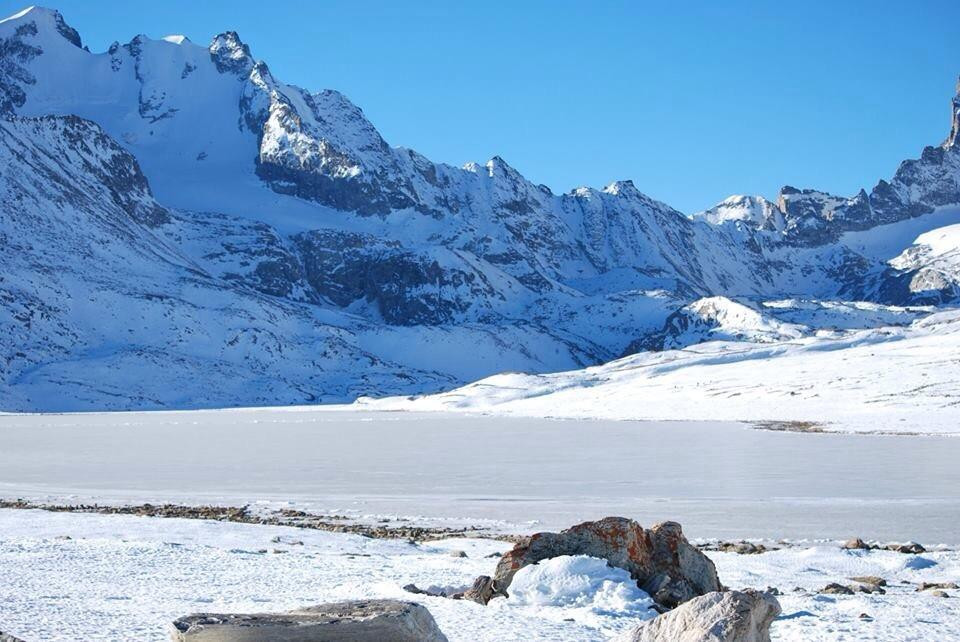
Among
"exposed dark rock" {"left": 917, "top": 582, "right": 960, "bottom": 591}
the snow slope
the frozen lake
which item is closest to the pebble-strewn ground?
"exposed dark rock" {"left": 917, "top": 582, "right": 960, "bottom": 591}

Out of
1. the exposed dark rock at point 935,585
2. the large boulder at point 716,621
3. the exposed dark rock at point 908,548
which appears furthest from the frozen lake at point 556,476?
the large boulder at point 716,621

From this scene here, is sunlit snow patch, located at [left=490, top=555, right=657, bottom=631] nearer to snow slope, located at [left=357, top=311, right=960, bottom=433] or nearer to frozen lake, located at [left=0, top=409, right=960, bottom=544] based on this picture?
frozen lake, located at [left=0, top=409, right=960, bottom=544]

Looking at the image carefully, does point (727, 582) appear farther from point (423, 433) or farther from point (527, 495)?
point (423, 433)

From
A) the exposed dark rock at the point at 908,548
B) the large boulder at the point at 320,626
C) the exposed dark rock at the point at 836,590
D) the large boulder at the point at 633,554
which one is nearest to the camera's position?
the large boulder at the point at 320,626

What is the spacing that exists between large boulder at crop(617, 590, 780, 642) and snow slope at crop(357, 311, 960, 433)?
6113 cm

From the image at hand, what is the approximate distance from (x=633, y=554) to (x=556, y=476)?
76.4 feet

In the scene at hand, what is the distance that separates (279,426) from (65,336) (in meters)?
97.2

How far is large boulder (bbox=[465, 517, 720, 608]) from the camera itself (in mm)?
13680

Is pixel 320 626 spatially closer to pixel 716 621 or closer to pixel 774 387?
pixel 716 621

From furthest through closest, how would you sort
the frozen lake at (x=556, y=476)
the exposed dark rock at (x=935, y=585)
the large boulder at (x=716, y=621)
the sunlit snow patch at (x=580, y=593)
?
the frozen lake at (x=556, y=476) → the exposed dark rock at (x=935, y=585) → the sunlit snow patch at (x=580, y=593) → the large boulder at (x=716, y=621)

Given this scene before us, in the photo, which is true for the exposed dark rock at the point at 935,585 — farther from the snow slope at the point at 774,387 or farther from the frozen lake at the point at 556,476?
the snow slope at the point at 774,387

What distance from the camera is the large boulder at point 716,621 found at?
8766mm

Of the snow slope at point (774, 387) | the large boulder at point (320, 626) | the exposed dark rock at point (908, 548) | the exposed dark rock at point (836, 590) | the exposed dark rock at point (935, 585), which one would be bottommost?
the exposed dark rock at point (935, 585)

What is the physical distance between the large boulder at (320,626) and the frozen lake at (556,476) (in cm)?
1524
